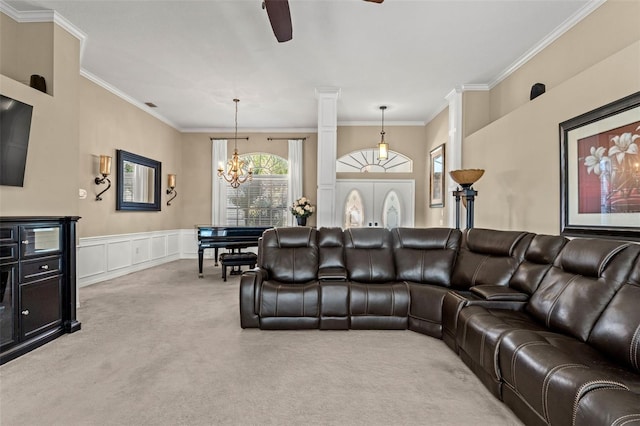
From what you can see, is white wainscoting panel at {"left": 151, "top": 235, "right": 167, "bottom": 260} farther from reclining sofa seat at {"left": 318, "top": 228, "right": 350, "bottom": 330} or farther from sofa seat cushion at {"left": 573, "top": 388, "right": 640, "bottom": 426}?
sofa seat cushion at {"left": 573, "top": 388, "right": 640, "bottom": 426}

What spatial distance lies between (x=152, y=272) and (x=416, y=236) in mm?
4813

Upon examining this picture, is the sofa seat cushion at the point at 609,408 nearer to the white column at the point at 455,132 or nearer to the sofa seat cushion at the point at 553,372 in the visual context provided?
the sofa seat cushion at the point at 553,372

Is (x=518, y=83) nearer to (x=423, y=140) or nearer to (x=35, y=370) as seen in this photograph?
(x=423, y=140)

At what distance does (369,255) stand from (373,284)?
0.39 m

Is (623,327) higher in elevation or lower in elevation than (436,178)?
lower

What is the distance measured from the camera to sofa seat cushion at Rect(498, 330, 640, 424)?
141 cm

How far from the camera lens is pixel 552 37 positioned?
3717 mm

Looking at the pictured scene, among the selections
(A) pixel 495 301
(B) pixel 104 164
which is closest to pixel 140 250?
(B) pixel 104 164

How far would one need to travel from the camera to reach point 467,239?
11.8ft

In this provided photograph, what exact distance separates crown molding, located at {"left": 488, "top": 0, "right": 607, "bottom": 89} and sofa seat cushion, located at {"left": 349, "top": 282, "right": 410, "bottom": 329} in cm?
314

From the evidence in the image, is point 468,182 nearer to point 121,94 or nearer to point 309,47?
point 309,47

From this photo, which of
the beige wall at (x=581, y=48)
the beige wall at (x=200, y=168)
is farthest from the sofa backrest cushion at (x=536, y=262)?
the beige wall at (x=200, y=168)

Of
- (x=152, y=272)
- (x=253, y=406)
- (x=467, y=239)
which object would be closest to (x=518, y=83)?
(x=467, y=239)

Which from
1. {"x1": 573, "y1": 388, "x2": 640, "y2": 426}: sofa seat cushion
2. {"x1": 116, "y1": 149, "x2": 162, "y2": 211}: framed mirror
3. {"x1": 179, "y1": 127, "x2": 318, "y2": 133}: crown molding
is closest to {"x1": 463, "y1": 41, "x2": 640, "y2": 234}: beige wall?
{"x1": 573, "y1": 388, "x2": 640, "y2": 426}: sofa seat cushion
